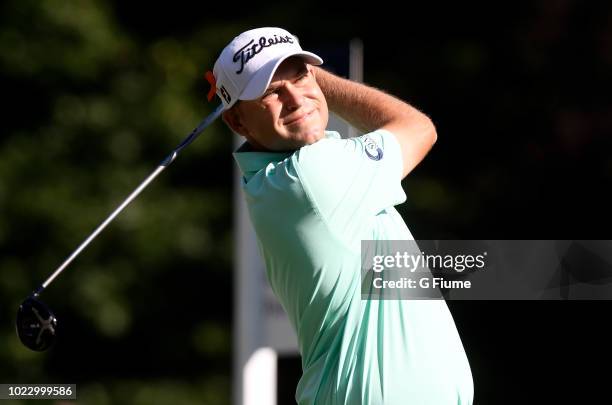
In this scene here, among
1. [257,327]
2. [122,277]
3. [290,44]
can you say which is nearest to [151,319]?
[122,277]

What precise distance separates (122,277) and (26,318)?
452 centimetres

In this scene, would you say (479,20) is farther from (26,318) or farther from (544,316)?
(26,318)

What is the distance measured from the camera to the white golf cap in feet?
9.56

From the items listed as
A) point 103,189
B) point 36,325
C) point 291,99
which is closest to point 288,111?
point 291,99

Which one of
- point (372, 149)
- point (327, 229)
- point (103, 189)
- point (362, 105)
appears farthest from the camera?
point (103, 189)

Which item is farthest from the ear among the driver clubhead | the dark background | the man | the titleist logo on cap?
the dark background

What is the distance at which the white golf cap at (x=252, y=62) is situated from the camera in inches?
115

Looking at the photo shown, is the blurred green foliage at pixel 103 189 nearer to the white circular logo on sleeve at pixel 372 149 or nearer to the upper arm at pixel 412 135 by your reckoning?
the upper arm at pixel 412 135

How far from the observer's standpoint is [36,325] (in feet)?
11.6

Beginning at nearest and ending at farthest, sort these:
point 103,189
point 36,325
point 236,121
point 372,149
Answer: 1. point 372,149
2. point 236,121
3. point 36,325
4. point 103,189

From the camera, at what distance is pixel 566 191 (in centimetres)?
705

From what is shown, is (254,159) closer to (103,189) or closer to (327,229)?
(327,229)

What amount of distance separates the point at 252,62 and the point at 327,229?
405 millimetres

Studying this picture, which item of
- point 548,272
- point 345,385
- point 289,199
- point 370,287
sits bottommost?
point 345,385
